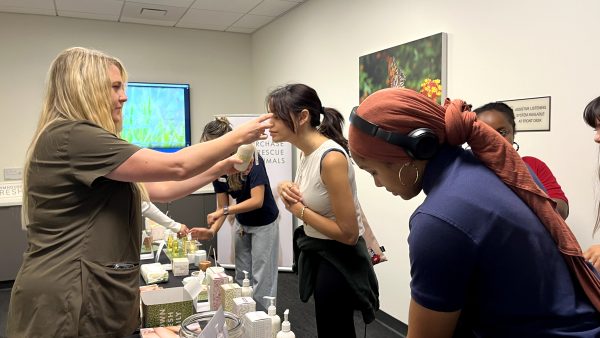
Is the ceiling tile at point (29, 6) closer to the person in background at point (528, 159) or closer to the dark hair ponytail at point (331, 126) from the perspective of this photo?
the dark hair ponytail at point (331, 126)

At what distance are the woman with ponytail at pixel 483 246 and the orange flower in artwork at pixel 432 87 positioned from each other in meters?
2.00

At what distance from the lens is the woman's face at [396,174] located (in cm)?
93

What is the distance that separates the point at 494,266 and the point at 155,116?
4963 mm

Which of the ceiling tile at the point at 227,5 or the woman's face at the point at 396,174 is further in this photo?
the ceiling tile at the point at 227,5

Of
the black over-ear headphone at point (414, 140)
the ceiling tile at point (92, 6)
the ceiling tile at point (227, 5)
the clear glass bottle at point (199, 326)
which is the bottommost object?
the clear glass bottle at point (199, 326)

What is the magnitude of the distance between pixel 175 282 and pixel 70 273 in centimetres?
91

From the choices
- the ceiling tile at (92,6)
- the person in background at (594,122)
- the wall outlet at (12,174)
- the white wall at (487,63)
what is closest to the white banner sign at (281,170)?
the white wall at (487,63)

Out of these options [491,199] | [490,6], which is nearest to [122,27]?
[490,6]

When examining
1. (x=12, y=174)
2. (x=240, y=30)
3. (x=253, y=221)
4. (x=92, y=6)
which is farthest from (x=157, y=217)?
(x=240, y=30)

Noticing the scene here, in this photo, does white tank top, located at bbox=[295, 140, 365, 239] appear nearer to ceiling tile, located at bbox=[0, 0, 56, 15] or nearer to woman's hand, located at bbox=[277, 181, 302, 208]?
woman's hand, located at bbox=[277, 181, 302, 208]

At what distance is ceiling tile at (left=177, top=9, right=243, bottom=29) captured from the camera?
476cm

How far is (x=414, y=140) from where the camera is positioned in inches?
33.2

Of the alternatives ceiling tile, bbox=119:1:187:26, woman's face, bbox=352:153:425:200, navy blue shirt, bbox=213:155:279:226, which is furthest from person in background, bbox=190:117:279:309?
ceiling tile, bbox=119:1:187:26

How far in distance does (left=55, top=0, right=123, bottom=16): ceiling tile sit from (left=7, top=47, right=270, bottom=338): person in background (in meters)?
3.51
